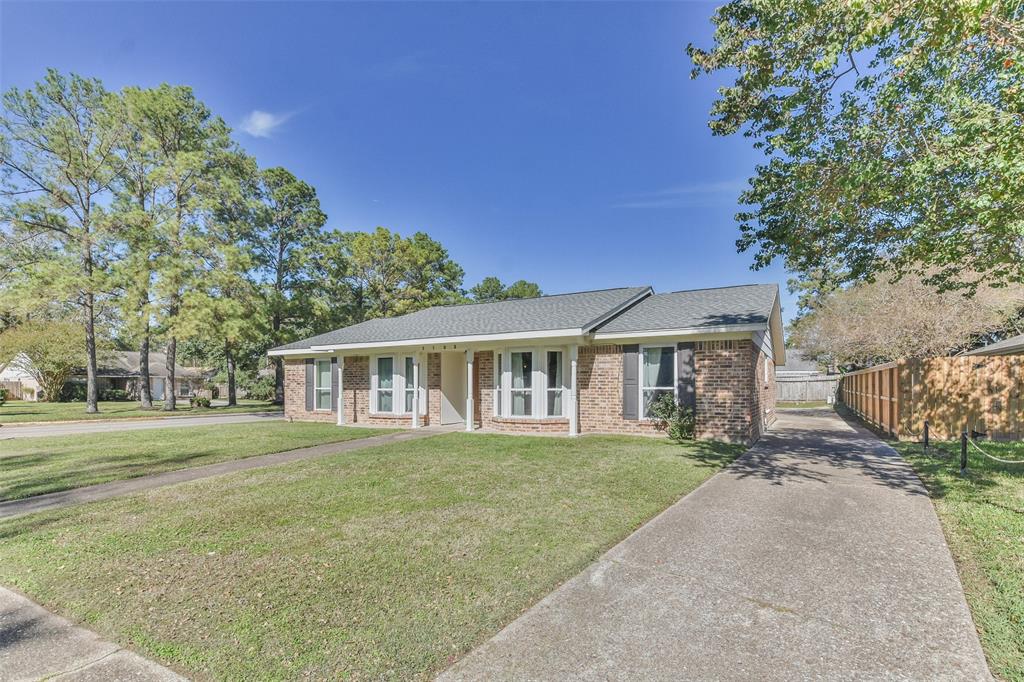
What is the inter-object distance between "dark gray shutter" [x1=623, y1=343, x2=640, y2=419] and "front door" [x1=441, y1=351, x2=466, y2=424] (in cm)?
567

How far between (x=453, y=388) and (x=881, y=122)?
1224cm

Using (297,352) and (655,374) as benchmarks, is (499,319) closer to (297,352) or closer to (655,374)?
(655,374)

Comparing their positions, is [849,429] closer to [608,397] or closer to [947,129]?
[608,397]

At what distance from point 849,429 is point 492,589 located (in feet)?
49.3

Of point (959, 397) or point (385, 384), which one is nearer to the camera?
point (959, 397)

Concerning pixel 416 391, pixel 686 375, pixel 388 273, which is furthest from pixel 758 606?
pixel 388 273

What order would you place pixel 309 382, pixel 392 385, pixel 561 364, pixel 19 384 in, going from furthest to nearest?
pixel 19 384 < pixel 309 382 < pixel 392 385 < pixel 561 364

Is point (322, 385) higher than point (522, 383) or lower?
lower

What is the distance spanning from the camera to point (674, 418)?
1087cm

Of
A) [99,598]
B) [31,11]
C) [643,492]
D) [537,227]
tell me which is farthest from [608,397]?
[537,227]

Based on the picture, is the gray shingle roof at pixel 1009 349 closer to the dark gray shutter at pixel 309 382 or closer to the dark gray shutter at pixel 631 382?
the dark gray shutter at pixel 631 382

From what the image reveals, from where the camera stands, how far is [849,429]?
14023mm

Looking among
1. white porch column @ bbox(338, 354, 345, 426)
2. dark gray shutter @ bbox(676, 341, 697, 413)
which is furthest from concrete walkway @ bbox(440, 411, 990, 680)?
white porch column @ bbox(338, 354, 345, 426)

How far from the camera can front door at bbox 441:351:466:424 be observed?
48.3 feet
